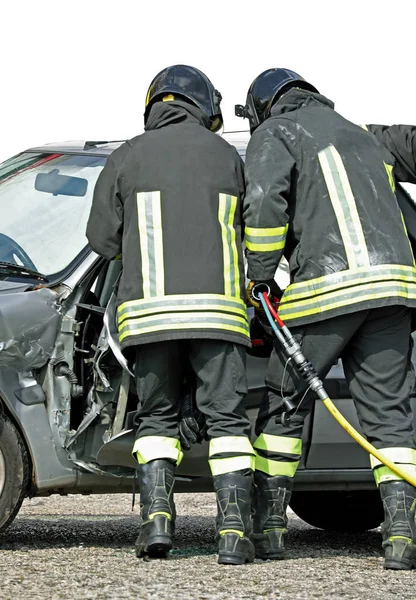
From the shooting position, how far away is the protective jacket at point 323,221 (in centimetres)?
468

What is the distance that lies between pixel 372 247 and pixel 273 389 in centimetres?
70

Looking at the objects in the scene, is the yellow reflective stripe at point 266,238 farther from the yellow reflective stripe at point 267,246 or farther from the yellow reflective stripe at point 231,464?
the yellow reflective stripe at point 231,464

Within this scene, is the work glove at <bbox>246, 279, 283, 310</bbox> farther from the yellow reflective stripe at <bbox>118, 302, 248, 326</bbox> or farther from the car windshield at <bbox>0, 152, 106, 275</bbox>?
the car windshield at <bbox>0, 152, 106, 275</bbox>

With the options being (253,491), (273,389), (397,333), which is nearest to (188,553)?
(253,491)

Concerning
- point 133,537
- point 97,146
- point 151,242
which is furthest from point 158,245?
point 133,537

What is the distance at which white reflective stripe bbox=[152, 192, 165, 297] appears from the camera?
15.2 feet

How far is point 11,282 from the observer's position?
5.07m

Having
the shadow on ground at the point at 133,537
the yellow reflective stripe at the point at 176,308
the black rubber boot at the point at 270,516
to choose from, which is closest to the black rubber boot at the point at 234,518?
the black rubber boot at the point at 270,516

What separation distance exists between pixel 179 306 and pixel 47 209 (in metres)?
1.11

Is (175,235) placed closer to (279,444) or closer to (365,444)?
(279,444)

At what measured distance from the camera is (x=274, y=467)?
4855mm

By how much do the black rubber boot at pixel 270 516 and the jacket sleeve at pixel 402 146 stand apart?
1.37 metres

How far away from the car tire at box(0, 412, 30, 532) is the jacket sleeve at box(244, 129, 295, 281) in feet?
3.81

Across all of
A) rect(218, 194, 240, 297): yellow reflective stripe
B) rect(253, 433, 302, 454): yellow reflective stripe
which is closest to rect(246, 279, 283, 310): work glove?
rect(218, 194, 240, 297): yellow reflective stripe
